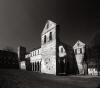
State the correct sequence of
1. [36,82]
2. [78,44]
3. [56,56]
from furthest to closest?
[78,44] → [56,56] → [36,82]

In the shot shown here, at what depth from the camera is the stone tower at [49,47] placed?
20828mm

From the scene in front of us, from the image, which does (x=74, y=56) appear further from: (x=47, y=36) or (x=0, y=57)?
(x=0, y=57)

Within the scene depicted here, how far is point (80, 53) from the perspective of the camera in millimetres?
32562

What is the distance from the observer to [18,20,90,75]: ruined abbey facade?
68.4ft

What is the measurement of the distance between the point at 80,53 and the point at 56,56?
14.2 m

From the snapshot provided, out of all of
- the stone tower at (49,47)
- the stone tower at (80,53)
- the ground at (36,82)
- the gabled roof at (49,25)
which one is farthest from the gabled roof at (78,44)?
the ground at (36,82)

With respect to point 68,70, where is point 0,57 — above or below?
above

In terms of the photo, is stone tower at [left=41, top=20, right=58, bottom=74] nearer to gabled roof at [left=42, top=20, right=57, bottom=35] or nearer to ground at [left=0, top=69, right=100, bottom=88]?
gabled roof at [left=42, top=20, right=57, bottom=35]

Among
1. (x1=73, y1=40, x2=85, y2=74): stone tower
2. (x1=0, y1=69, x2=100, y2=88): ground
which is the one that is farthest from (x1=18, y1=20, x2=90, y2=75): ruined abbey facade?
(x1=0, y1=69, x2=100, y2=88): ground

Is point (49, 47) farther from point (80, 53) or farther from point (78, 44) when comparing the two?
point (78, 44)

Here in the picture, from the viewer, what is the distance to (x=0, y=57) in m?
35.9

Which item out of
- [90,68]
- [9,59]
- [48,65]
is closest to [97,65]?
[90,68]

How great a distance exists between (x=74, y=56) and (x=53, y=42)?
13.6 meters

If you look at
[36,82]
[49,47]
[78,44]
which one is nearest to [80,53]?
[78,44]
